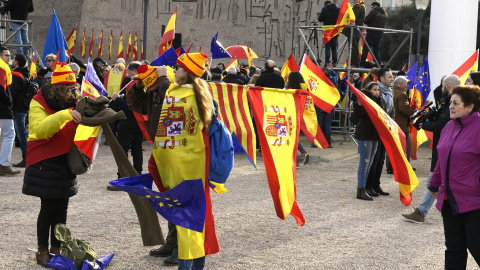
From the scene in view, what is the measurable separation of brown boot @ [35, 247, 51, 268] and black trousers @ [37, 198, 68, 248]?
35mm

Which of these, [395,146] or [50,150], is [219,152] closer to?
[50,150]

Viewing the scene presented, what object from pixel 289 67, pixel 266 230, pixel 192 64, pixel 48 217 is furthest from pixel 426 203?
pixel 289 67

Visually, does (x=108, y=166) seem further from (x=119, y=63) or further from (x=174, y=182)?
(x=174, y=182)

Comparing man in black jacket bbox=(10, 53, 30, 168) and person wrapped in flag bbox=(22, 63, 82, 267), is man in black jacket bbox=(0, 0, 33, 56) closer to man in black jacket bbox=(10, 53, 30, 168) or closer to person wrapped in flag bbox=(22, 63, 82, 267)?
man in black jacket bbox=(10, 53, 30, 168)

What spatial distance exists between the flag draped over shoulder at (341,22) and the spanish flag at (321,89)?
3226 mm

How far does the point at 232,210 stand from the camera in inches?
316

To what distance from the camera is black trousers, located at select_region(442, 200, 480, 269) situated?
15.3ft

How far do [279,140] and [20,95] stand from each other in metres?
6.20

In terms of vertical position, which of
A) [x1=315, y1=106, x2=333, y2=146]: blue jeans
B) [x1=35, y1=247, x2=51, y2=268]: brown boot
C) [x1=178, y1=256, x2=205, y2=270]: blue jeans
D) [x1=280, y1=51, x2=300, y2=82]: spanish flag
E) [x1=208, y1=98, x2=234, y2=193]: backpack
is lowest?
[x1=315, y1=106, x2=333, y2=146]: blue jeans

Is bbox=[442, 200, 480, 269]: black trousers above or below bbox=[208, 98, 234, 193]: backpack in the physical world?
below

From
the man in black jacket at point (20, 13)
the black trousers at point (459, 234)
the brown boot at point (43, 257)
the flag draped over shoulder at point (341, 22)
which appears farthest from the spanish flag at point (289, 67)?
the black trousers at point (459, 234)

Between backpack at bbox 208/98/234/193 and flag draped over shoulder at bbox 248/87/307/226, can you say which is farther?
flag draped over shoulder at bbox 248/87/307/226

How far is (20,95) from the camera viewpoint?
11.0m

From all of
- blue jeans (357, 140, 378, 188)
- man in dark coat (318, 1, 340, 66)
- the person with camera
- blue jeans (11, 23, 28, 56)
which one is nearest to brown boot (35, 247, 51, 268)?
the person with camera
